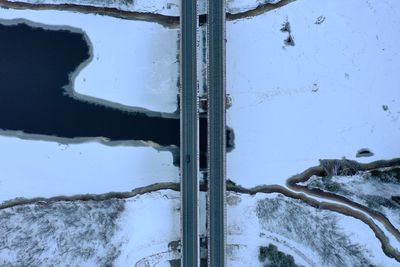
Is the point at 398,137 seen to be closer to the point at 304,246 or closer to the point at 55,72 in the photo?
the point at 304,246

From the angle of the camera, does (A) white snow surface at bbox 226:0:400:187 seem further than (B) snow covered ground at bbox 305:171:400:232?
Yes

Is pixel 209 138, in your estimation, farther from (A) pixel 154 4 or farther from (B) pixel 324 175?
(A) pixel 154 4

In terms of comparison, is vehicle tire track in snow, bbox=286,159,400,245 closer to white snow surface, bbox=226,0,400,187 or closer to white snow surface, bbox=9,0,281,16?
white snow surface, bbox=226,0,400,187

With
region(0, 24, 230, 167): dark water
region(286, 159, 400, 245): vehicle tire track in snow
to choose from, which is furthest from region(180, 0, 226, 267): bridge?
region(286, 159, 400, 245): vehicle tire track in snow

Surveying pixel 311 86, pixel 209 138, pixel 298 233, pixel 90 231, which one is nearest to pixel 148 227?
pixel 90 231

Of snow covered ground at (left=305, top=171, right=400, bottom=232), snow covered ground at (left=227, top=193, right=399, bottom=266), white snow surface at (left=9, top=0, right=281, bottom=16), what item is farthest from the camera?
white snow surface at (left=9, top=0, right=281, bottom=16)

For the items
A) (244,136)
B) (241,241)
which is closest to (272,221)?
(241,241)
